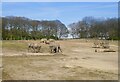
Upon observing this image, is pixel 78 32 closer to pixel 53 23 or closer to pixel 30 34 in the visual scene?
pixel 53 23

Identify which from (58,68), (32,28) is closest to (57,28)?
(32,28)

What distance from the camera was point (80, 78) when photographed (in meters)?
12.1

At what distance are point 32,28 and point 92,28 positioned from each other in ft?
59.7

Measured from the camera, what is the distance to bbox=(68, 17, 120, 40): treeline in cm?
8438

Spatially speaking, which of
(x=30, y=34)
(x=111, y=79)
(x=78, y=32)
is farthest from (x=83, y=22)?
(x=111, y=79)

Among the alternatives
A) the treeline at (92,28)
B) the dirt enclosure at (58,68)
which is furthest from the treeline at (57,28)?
the dirt enclosure at (58,68)

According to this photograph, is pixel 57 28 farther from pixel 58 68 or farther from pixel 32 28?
pixel 58 68

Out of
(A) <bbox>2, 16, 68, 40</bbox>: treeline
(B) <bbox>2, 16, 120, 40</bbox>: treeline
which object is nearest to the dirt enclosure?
(A) <bbox>2, 16, 68, 40</bbox>: treeline

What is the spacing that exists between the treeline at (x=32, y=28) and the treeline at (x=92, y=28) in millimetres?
4123

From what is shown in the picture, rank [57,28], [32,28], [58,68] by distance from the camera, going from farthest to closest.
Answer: [57,28], [32,28], [58,68]

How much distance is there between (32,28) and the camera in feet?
291

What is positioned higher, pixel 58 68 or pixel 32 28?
pixel 32 28

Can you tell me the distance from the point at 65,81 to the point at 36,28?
79.9m

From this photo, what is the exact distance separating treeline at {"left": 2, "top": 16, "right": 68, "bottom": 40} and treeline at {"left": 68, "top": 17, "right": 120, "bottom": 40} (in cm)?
412
